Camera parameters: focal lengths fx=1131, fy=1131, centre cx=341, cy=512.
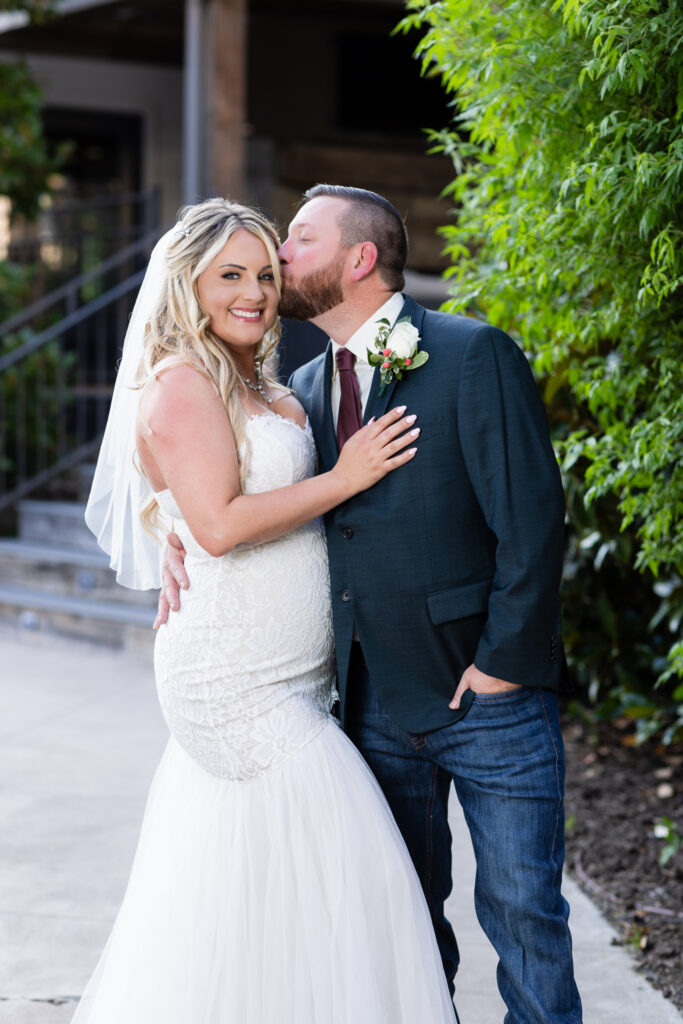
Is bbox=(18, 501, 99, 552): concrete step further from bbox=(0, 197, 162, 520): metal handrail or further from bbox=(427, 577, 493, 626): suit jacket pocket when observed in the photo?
bbox=(427, 577, 493, 626): suit jacket pocket

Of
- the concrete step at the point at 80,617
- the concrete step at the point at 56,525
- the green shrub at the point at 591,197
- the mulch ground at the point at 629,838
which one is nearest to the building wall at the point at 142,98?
the concrete step at the point at 56,525

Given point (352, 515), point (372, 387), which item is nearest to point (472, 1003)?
point (352, 515)

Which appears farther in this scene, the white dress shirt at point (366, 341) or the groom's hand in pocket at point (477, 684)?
the white dress shirt at point (366, 341)

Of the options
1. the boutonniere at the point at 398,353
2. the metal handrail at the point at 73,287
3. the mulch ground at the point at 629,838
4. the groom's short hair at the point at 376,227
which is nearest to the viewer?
the boutonniere at the point at 398,353

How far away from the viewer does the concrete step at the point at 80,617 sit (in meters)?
6.64

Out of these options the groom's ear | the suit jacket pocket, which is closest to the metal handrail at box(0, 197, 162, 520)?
the groom's ear

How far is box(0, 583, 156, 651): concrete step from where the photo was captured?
261 inches

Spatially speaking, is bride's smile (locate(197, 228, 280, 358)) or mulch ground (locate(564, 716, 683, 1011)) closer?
bride's smile (locate(197, 228, 280, 358))

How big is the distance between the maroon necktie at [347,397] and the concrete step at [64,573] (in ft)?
14.3

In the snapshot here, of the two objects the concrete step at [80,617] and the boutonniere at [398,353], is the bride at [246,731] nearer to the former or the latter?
the boutonniere at [398,353]

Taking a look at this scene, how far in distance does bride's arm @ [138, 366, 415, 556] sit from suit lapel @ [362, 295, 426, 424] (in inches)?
2.3

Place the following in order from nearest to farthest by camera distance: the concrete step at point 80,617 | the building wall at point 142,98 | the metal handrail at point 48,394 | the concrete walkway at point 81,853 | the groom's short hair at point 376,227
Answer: the groom's short hair at point 376,227 < the concrete walkway at point 81,853 < the concrete step at point 80,617 < the metal handrail at point 48,394 < the building wall at point 142,98

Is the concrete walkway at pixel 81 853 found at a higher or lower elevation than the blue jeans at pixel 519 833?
lower

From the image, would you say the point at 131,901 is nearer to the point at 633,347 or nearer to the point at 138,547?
the point at 138,547
